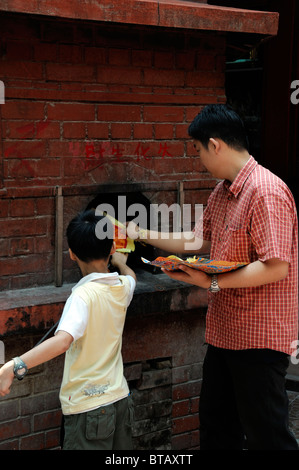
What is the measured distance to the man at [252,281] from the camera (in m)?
2.78

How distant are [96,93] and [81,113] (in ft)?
0.47

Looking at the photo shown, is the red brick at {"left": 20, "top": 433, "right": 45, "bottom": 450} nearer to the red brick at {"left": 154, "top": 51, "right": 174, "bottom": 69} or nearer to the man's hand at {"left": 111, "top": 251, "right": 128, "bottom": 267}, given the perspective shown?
the man's hand at {"left": 111, "top": 251, "right": 128, "bottom": 267}

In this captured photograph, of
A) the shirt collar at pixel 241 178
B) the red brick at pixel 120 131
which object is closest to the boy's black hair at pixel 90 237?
the shirt collar at pixel 241 178

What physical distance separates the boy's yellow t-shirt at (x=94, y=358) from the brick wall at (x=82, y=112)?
0.79 metres

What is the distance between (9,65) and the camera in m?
3.25

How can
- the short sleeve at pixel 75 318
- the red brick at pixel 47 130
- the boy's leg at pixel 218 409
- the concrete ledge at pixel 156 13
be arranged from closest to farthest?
1. the short sleeve at pixel 75 318
2. the concrete ledge at pixel 156 13
3. the boy's leg at pixel 218 409
4. the red brick at pixel 47 130

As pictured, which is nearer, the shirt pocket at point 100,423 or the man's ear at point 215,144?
the shirt pocket at point 100,423

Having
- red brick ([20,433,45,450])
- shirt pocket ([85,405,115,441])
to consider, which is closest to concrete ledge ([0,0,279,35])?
shirt pocket ([85,405,115,441])

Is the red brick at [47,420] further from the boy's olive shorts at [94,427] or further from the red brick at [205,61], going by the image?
the red brick at [205,61]

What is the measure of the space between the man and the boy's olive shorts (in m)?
0.59

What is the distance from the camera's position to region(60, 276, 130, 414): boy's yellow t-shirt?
2.79 meters

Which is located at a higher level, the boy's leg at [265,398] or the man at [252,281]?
the man at [252,281]
